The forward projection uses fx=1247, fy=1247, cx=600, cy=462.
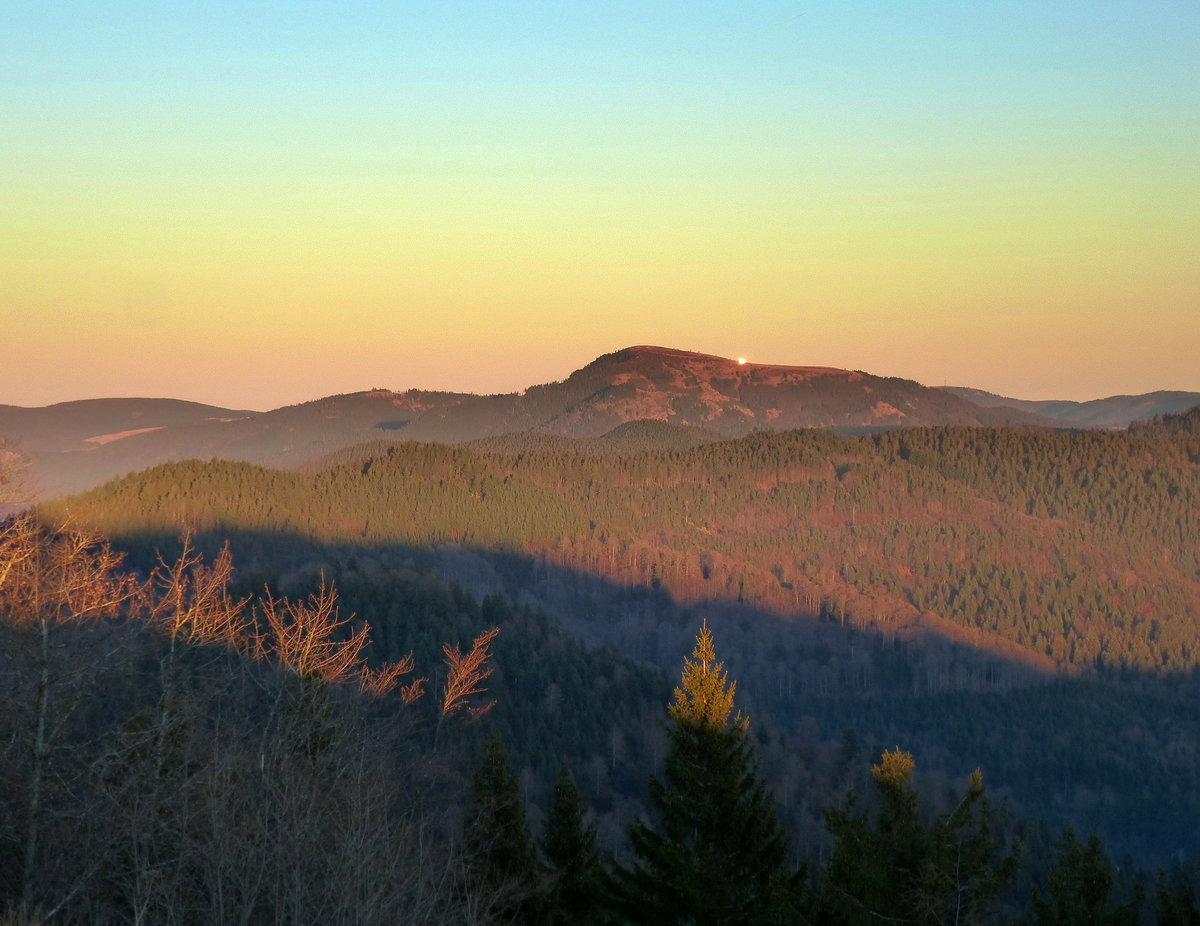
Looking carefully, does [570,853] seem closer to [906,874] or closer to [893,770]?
[906,874]

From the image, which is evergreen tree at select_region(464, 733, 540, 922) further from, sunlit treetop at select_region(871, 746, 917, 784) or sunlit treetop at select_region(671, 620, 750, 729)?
sunlit treetop at select_region(871, 746, 917, 784)

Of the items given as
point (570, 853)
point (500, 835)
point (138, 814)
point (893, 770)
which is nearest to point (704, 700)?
point (500, 835)

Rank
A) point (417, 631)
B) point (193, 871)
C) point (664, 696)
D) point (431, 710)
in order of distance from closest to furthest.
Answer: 1. point (193, 871)
2. point (431, 710)
3. point (417, 631)
4. point (664, 696)

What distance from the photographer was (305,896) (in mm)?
21578

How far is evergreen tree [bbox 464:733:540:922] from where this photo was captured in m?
33.7

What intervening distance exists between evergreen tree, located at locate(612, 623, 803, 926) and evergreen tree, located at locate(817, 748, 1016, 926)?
4.15m

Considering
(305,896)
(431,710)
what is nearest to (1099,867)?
(305,896)

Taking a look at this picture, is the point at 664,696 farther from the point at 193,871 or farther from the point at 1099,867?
the point at 193,871

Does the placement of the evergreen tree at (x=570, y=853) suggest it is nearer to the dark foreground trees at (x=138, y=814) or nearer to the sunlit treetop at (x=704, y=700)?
the dark foreground trees at (x=138, y=814)

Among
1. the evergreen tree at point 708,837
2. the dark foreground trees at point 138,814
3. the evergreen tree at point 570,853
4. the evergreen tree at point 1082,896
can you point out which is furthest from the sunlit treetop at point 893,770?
the dark foreground trees at point 138,814

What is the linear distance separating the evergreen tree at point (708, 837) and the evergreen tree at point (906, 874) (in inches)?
163

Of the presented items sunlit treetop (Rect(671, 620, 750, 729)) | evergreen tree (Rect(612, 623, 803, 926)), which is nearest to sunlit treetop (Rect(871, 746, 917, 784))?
evergreen tree (Rect(612, 623, 803, 926))

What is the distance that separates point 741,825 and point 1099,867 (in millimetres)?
17771

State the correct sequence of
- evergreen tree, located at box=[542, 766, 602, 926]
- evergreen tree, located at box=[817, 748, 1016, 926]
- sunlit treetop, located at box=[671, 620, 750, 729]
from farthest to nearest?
evergreen tree, located at box=[542, 766, 602, 926]
evergreen tree, located at box=[817, 748, 1016, 926]
sunlit treetop, located at box=[671, 620, 750, 729]
